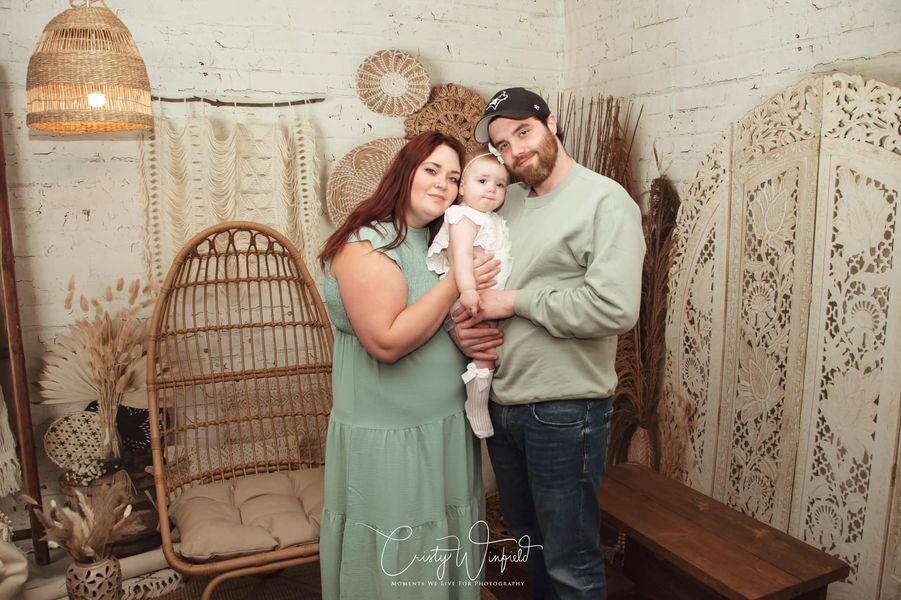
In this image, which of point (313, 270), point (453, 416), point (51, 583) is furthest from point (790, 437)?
point (51, 583)

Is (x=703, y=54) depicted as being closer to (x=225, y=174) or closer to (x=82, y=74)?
(x=225, y=174)

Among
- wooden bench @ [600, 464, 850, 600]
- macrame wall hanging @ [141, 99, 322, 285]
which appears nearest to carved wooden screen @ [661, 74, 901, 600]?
wooden bench @ [600, 464, 850, 600]

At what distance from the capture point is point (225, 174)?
2.97 metres

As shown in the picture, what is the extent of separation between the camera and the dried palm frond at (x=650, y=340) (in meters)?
2.81

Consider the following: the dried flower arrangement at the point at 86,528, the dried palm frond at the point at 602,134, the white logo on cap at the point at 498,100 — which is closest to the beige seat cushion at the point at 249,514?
the dried flower arrangement at the point at 86,528

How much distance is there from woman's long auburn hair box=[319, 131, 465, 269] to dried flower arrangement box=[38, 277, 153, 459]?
1.29 meters

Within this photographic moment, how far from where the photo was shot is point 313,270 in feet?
10.3

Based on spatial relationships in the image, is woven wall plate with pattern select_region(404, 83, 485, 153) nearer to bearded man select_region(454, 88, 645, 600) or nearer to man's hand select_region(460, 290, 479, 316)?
bearded man select_region(454, 88, 645, 600)

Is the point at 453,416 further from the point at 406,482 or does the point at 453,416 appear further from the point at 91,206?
the point at 91,206

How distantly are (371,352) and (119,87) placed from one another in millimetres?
1353

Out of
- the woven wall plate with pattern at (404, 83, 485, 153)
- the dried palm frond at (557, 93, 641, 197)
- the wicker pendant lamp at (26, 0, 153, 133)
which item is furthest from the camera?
the woven wall plate with pattern at (404, 83, 485, 153)

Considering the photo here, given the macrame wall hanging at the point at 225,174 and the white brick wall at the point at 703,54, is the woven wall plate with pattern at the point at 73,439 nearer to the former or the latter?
the macrame wall hanging at the point at 225,174

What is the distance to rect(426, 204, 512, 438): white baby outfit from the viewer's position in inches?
70.3

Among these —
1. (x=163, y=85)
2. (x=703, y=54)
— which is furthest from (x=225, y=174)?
(x=703, y=54)
